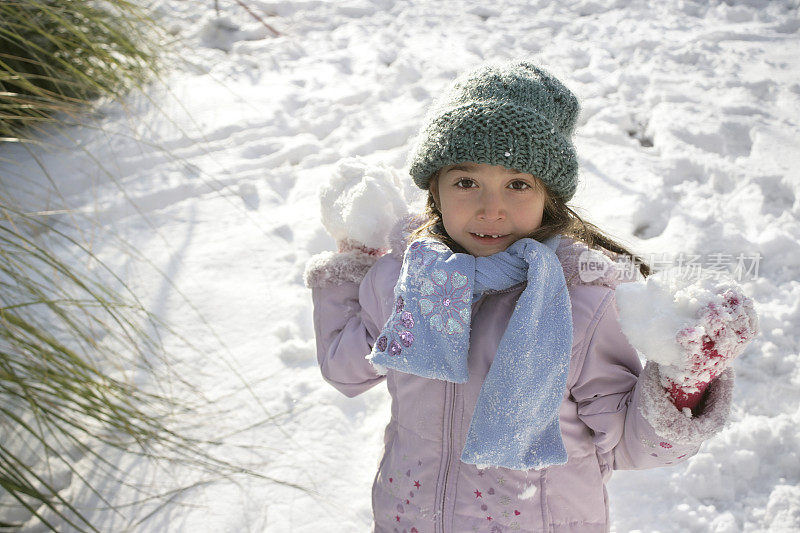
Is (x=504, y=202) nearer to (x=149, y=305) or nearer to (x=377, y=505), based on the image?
(x=377, y=505)

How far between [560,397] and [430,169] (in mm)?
527

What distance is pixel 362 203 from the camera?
5.12 feet

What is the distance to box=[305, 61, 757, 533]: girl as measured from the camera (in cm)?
126

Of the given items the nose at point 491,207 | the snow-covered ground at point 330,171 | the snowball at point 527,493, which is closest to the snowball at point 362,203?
the nose at point 491,207

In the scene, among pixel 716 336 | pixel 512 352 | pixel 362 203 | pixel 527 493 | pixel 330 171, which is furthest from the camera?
pixel 330 171

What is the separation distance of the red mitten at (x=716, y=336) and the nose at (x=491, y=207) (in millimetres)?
405

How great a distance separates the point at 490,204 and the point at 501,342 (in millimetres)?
271

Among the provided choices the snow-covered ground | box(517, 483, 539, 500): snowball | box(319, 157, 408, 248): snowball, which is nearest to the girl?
box(517, 483, 539, 500): snowball

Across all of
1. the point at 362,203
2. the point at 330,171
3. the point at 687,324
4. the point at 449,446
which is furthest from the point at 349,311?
the point at 330,171

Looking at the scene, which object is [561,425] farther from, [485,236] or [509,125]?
[509,125]

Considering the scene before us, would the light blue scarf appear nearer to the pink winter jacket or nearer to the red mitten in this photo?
the pink winter jacket

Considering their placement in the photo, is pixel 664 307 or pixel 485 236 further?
pixel 485 236

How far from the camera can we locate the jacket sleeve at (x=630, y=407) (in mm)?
1201

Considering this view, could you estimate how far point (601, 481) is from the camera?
4.73ft
